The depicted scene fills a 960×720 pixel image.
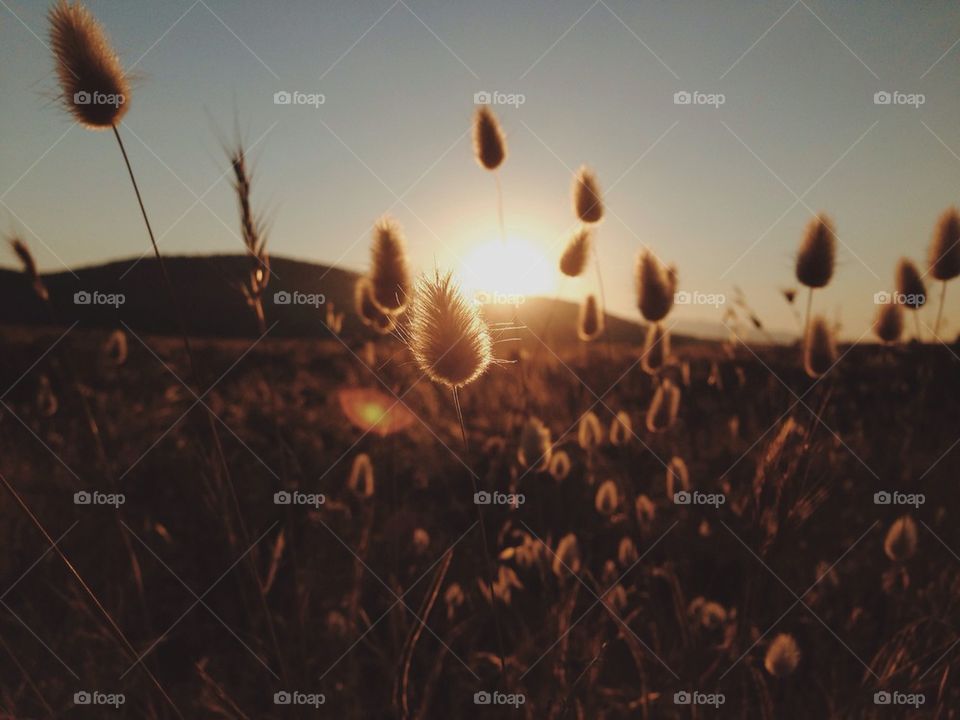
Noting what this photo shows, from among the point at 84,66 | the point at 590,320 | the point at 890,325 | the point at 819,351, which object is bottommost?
the point at 819,351

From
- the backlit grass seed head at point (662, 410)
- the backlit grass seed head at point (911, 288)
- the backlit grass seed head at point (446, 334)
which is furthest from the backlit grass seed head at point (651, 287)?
the backlit grass seed head at point (911, 288)

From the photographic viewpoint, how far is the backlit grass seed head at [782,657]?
193 cm

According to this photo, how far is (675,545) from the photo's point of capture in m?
3.34

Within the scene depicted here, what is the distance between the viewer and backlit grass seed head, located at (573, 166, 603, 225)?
115 inches

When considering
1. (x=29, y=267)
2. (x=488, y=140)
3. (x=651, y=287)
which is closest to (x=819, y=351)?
(x=651, y=287)

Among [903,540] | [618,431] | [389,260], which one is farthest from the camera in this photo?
[618,431]

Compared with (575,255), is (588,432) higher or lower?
lower

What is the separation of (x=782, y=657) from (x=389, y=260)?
1934 mm

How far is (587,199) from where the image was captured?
2.94 metres

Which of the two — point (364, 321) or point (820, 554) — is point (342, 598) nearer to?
point (364, 321)

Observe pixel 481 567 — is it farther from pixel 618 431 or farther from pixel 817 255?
pixel 817 255

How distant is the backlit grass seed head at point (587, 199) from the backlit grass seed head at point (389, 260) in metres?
1.15

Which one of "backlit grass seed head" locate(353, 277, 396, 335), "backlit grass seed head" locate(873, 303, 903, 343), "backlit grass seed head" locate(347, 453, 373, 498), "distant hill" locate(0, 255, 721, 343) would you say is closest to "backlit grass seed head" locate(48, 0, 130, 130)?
"distant hill" locate(0, 255, 721, 343)

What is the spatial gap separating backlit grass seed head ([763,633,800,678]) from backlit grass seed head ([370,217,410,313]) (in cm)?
175
